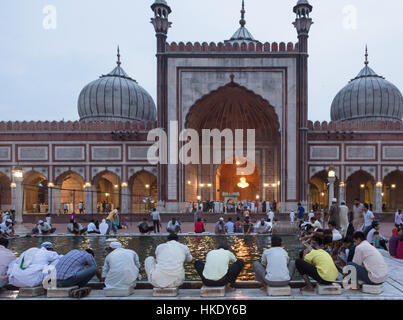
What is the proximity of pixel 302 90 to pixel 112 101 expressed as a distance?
48.0 ft

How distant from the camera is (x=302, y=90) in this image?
19.4m

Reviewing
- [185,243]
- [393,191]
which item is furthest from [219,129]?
[185,243]

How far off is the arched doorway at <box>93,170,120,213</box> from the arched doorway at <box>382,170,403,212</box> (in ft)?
66.2

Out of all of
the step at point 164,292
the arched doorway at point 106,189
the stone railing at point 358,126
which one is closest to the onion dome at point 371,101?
the stone railing at point 358,126

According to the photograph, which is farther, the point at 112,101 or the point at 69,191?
the point at 112,101

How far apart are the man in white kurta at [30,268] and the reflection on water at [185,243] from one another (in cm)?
222

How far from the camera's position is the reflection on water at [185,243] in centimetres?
735

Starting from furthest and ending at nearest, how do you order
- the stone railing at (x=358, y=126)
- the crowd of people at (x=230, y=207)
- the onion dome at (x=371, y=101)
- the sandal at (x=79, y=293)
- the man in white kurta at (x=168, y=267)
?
the onion dome at (x=371, y=101) < the stone railing at (x=358, y=126) < the crowd of people at (x=230, y=207) < the man in white kurta at (x=168, y=267) < the sandal at (x=79, y=293)

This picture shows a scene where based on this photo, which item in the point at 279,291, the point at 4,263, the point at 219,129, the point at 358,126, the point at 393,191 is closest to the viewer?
the point at 279,291

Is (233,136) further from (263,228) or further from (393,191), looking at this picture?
(263,228)

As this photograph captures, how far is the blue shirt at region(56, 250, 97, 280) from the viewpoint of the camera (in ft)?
13.6

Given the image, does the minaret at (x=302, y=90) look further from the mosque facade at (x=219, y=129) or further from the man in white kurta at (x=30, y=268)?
the man in white kurta at (x=30, y=268)
